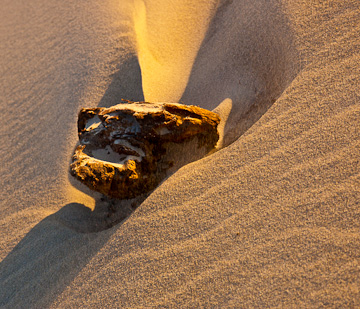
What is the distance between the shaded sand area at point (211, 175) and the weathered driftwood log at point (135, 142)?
24 cm

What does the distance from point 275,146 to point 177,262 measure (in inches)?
32.9

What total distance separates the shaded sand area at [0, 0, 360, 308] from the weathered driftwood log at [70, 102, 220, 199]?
244 millimetres

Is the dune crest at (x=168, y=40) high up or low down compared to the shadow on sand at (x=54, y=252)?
up

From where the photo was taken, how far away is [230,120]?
2.51 meters

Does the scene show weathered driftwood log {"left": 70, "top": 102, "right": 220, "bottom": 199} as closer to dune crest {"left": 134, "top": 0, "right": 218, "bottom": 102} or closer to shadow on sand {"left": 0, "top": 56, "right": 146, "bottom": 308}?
shadow on sand {"left": 0, "top": 56, "right": 146, "bottom": 308}

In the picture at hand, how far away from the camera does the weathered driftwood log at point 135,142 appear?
78.1 inches

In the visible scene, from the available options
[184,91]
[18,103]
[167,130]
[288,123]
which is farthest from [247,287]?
[18,103]

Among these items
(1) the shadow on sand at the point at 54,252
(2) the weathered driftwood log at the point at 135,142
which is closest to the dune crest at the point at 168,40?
(2) the weathered driftwood log at the point at 135,142

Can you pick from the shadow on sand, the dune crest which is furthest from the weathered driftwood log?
the dune crest

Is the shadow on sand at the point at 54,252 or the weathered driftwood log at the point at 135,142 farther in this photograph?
the weathered driftwood log at the point at 135,142

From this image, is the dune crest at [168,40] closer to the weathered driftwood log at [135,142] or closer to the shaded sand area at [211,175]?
the shaded sand area at [211,175]

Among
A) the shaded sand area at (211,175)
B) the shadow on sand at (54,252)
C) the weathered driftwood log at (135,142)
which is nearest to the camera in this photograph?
the shaded sand area at (211,175)

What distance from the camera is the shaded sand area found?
4.93 feet

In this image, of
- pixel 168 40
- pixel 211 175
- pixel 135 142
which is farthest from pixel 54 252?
pixel 168 40
